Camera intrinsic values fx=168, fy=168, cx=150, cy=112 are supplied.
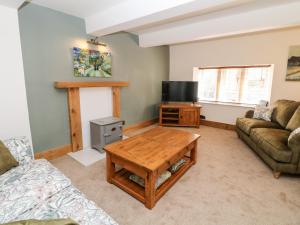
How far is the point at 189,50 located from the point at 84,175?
13.2 ft

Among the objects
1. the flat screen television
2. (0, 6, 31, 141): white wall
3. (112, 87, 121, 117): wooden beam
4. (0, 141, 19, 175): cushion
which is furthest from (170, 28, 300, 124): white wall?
(0, 141, 19, 175): cushion

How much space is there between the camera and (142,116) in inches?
177

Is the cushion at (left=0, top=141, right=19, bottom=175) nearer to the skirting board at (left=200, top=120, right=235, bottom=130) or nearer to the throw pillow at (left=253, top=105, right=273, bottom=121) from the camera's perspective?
the throw pillow at (left=253, top=105, right=273, bottom=121)

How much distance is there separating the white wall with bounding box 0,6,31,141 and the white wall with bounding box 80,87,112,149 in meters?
1.04

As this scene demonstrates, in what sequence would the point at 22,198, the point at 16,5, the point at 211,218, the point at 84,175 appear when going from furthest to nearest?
the point at 84,175, the point at 16,5, the point at 211,218, the point at 22,198

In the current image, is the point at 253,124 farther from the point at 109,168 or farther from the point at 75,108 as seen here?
the point at 75,108

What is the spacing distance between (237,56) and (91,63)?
10.7 feet

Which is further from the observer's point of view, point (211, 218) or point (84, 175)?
point (84, 175)

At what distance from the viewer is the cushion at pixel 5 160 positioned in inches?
58.7

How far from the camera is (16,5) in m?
1.94

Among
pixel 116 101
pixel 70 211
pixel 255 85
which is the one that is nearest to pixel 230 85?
pixel 255 85

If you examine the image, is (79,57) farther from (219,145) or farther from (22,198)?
(219,145)

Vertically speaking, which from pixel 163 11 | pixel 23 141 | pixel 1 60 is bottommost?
pixel 23 141

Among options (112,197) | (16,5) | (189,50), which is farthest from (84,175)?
(189,50)
